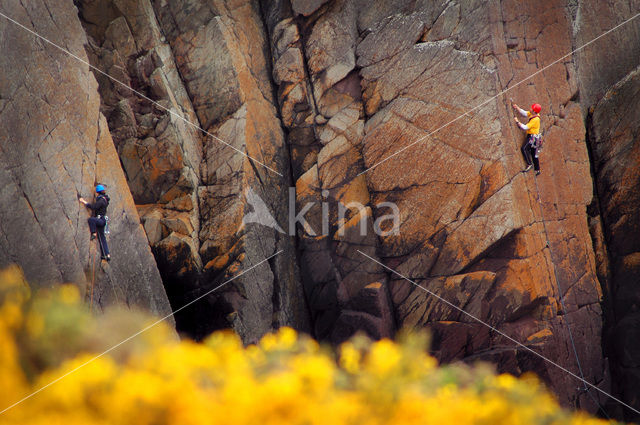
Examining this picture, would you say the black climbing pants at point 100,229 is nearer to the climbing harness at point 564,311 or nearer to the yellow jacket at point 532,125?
the yellow jacket at point 532,125

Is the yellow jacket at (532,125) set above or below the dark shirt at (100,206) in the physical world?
below

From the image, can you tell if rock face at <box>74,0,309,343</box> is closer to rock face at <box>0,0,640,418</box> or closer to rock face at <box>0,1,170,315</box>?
rock face at <box>0,0,640,418</box>

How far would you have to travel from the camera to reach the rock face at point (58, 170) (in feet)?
25.3

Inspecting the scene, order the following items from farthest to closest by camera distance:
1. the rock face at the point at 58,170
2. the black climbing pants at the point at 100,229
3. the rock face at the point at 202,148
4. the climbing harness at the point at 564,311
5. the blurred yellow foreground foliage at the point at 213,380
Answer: the rock face at the point at 202,148 → the climbing harness at the point at 564,311 → the black climbing pants at the point at 100,229 → the rock face at the point at 58,170 → the blurred yellow foreground foliage at the point at 213,380

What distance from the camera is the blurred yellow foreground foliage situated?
718 cm

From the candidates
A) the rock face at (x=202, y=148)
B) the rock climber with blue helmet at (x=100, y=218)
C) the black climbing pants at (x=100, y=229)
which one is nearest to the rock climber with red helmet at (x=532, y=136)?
the rock face at (x=202, y=148)

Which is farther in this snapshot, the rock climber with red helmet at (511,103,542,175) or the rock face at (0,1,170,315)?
the rock climber with red helmet at (511,103,542,175)

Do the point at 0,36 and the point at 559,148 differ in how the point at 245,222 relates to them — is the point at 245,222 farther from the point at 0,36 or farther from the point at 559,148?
the point at 559,148

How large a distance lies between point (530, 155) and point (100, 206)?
8981 mm

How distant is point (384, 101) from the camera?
1169 cm

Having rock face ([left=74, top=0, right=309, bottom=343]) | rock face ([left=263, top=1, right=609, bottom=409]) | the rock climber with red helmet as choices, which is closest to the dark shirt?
rock face ([left=74, top=0, right=309, bottom=343])

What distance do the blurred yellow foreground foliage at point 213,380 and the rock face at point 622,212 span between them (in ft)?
5.86

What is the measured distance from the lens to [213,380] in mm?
8703

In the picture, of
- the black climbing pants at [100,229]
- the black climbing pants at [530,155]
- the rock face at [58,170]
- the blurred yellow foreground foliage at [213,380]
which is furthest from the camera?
the black climbing pants at [530,155]
